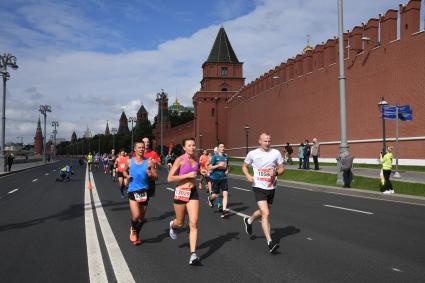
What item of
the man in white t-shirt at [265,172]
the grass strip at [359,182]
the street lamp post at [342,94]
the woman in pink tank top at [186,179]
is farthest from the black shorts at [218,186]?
the street lamp post at [342,94]

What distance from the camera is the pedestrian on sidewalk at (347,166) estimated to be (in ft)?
59.1

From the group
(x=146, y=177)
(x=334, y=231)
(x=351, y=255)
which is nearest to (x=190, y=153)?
(x=146, y=177)

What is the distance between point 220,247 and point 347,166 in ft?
39.6

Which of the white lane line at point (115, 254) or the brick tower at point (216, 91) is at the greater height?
the brick tower at point (216, 91)

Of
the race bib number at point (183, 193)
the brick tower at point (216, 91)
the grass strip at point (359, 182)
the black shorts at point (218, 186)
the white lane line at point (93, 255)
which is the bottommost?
the white lane line at point (93, 255)

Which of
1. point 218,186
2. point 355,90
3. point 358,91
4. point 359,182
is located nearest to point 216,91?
point 355,90

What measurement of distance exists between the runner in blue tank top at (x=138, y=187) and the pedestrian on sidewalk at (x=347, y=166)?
12.1 meters

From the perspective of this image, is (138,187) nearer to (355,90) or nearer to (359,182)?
(359,182)

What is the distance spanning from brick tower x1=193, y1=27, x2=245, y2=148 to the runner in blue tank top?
74.7 metres

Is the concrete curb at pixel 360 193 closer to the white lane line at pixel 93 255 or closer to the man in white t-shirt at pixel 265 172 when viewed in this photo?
the man in white t-shirt at pixel 265 172

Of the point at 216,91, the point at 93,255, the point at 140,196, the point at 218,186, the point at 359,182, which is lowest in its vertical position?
the point at 93,255

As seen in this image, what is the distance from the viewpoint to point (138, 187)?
7602mm

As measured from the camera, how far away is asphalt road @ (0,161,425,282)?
18.4 ft

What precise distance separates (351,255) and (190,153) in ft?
9.06
